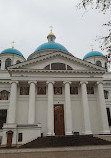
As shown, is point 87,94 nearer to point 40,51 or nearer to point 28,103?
point 28,103

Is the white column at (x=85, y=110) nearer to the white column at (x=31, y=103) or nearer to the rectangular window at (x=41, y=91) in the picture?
the rectangular window at (x=41, y=91)

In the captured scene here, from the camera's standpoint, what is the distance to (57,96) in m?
22.2

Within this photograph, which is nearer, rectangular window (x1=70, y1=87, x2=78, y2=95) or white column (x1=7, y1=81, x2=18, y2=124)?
white column (x1=7, y1=81, x2=18, y2=124)

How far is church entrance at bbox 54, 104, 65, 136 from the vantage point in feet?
67.8

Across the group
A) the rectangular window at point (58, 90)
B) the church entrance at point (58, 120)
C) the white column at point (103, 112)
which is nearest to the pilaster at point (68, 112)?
the church entrance at point (58, 120)

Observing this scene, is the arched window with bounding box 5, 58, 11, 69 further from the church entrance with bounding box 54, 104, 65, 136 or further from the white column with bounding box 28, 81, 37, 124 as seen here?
the church entrance with bounding box 54, 104, 65, 136

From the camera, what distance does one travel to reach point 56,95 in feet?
72.8

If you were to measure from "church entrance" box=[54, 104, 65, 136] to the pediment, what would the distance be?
608cm

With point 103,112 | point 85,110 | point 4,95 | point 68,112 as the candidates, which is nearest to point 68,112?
point 68,112

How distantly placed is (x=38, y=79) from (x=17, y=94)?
12.3ft

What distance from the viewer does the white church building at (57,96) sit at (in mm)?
19766

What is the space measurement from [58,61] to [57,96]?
5.19 m

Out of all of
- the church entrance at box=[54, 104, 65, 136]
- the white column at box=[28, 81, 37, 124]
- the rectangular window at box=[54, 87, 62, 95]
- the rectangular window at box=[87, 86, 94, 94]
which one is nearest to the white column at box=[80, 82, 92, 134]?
the rectangular window at box=[87, 86, 94, 94]

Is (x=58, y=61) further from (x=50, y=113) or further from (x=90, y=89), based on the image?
(x=50, y=113)
